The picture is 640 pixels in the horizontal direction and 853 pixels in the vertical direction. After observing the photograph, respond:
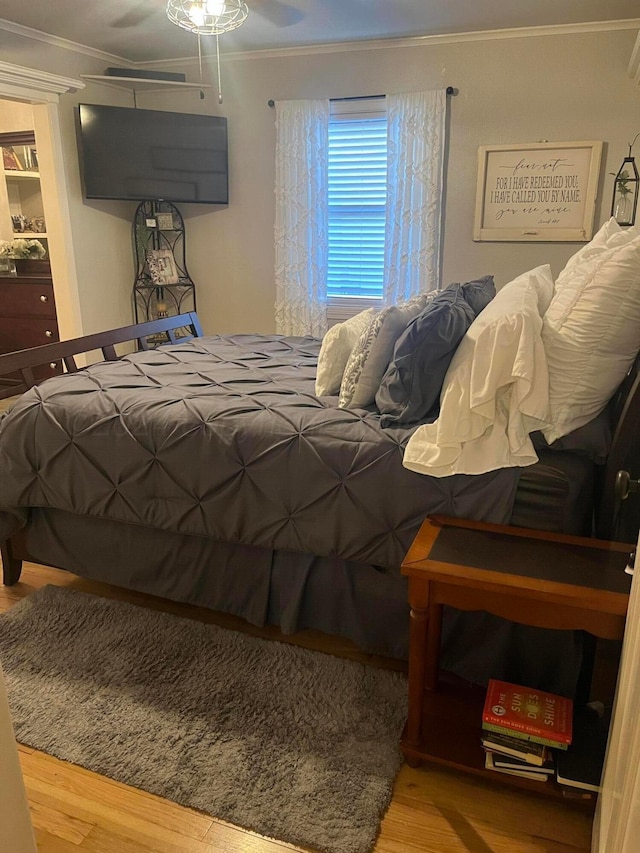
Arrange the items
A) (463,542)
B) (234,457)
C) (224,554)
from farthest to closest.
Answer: (224,554), (234,457), (463,542)

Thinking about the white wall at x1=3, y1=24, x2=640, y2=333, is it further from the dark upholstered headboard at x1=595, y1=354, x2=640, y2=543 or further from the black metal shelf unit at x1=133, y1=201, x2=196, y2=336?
the dark upholstered headboard at x1=595, y1=354, x2=640, y2=543

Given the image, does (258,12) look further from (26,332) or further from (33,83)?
(26,332)

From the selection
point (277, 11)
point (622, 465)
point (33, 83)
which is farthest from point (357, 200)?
point (622, 465)

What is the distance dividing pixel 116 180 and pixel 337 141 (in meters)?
1.54

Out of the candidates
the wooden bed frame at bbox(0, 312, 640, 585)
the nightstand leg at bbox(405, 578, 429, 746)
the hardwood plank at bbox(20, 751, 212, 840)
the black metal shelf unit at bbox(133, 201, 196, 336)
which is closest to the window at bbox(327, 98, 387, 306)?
the black metal shelf unit at bbox(133, 201, 196, 336)

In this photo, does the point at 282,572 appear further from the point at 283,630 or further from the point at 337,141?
the point at 337,141

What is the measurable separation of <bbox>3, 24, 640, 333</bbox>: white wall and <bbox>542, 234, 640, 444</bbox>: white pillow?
2.59 metres

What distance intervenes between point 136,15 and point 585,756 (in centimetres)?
405

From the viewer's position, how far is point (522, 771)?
4.74 feet

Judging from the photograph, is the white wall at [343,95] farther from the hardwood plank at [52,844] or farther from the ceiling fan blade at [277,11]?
the hardwood plank at [52,844]

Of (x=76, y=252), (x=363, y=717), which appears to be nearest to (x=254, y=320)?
(x=76, y=252)

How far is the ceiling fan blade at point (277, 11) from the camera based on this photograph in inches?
129

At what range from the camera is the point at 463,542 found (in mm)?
1537

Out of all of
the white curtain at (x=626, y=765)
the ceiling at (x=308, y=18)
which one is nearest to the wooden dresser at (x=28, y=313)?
the ceiling at (x=308, y=18)
